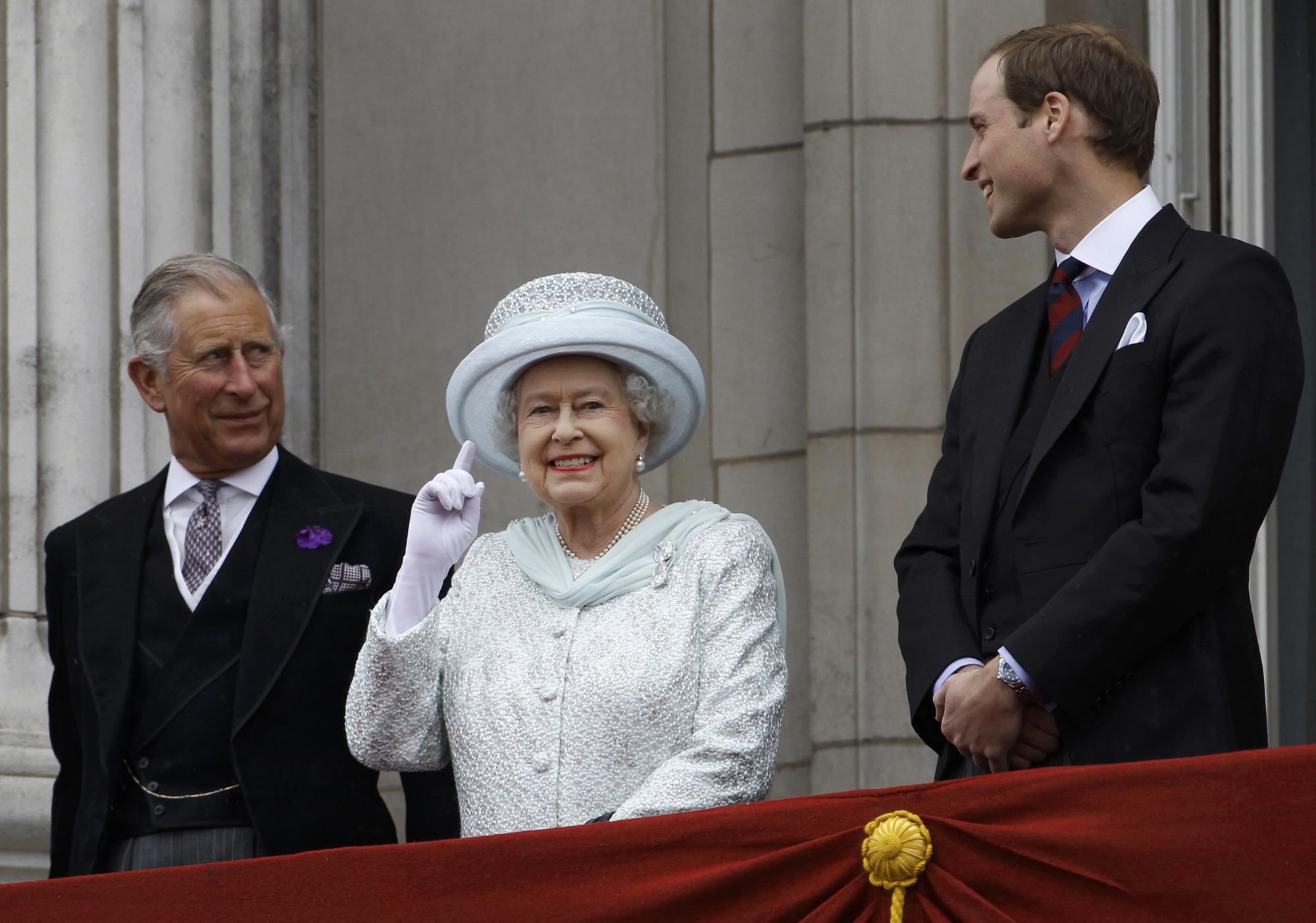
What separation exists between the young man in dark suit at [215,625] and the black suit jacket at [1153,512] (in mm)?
1134

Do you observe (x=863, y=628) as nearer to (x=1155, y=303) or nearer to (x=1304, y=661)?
(x=1304, y=661)

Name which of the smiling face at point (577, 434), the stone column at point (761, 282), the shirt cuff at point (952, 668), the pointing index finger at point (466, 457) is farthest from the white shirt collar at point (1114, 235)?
the stone column at point (761, 282)

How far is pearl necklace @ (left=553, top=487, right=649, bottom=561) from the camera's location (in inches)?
128

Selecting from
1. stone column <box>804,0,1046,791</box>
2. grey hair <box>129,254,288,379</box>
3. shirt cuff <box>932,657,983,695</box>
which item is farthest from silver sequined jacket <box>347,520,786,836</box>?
stone column <box>804,0,1046,791</box>

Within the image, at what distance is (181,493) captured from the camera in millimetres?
3807

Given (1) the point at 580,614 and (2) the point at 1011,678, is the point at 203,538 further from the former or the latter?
(2) the point at 1011,678

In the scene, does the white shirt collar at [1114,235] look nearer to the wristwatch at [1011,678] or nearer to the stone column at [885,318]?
the wristwatch at [1011,678]

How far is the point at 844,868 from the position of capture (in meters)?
2.70

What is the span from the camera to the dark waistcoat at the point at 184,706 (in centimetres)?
352

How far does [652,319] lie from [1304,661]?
2110mm

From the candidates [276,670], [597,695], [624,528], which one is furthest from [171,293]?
[597,695]

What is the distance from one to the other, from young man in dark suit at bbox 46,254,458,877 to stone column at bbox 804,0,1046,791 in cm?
145

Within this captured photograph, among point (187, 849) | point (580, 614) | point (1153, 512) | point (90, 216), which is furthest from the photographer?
point (90, 216)

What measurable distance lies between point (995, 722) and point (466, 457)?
983 mm
